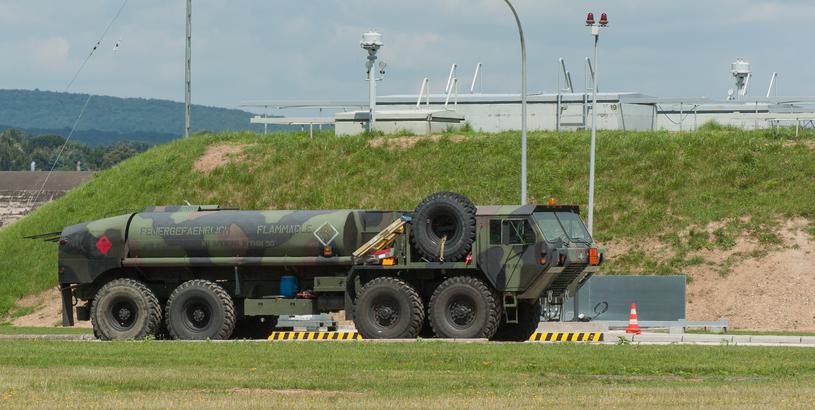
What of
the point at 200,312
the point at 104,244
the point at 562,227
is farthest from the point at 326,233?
the point at 104,244

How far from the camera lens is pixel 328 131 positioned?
6022 cm

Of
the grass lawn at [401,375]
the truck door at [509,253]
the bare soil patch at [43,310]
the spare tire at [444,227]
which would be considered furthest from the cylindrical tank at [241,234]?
the bare soil patch at [43,310]

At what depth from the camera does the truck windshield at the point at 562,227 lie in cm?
2727

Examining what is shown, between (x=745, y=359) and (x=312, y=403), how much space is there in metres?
8.83

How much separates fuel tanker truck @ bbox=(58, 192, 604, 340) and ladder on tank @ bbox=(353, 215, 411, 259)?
0.03 metres

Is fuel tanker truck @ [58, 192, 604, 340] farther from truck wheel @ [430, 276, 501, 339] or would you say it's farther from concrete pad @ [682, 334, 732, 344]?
concrete pad @ [682, 334, 732, 344]

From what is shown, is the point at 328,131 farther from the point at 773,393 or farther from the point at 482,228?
the point at 773,393

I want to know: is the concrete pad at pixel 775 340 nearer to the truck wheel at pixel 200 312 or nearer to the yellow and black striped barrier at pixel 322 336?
the yellow and black striped barrier at pixel 322 336

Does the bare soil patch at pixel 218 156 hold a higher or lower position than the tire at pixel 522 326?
higher

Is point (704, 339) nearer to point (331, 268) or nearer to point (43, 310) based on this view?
point (331, 268)

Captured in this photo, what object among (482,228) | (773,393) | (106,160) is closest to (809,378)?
(773,393)

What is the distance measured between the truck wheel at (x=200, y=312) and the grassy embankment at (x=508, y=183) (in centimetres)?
1857

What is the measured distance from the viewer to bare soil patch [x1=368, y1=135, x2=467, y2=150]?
54906 millimetres

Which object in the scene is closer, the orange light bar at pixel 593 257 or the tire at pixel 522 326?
the orange light bar at pixel 593 257
